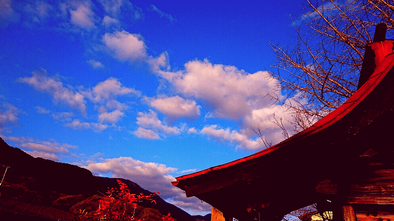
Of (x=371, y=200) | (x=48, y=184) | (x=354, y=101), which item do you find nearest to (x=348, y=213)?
(x=371, y=200)

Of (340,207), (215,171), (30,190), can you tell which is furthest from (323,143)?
(30,190)

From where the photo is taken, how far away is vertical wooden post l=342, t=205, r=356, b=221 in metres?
2.93

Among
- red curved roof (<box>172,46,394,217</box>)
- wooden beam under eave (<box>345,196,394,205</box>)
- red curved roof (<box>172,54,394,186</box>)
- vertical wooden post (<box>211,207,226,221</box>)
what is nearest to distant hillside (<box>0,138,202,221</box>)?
vertical wooden post (<box>211,207,226,221</box>)

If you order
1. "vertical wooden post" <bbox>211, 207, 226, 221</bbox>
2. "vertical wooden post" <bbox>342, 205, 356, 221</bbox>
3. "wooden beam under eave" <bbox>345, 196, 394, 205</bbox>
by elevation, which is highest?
"wooden beam under eave" <bbox>345, 196, 394, 205</bbox>

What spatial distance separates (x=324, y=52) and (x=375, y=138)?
5.43m

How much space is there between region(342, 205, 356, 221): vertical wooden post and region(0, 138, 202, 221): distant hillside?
69.7ft

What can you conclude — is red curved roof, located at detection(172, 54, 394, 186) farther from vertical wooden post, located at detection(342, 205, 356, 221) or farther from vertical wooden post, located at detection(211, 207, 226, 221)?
vertical wooden post, located at detection(211, 207, 226, 221)

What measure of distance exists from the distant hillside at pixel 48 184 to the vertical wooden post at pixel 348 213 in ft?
69.7

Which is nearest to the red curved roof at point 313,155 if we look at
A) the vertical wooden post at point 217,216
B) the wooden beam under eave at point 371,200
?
the wooden beam under eave at point 371,200

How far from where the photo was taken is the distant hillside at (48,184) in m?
23.4

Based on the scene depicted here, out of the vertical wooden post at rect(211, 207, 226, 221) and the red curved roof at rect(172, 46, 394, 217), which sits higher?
the red curved roof at rect(172, 46, 394, 217)

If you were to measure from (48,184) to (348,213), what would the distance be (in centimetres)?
4147

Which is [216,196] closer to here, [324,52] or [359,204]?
[359,204]

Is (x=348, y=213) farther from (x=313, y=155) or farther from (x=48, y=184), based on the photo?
(x=48, y=184)
